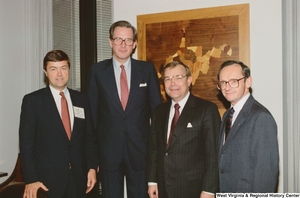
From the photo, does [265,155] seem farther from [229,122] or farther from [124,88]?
[124,88]

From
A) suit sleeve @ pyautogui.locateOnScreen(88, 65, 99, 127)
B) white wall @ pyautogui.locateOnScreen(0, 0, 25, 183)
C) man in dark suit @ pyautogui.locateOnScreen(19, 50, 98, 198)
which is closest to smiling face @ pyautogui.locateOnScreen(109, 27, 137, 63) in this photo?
suit sleeve @ pyautogui.locateOnScreen(88, 65, 99, 127)

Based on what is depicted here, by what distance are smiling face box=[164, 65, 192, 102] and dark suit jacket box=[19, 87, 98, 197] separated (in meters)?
0.81

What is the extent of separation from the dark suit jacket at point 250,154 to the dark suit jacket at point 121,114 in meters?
0.78

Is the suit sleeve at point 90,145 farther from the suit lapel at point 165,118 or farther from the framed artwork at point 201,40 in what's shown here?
the framed artwork at point 201,40

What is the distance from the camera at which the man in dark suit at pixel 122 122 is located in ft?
9.19

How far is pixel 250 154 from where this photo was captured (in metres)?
2.14

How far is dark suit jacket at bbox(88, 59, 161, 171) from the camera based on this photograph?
110 inches

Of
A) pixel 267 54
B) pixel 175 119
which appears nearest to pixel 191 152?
pixel 175 119

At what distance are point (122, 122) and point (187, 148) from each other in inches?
24.9

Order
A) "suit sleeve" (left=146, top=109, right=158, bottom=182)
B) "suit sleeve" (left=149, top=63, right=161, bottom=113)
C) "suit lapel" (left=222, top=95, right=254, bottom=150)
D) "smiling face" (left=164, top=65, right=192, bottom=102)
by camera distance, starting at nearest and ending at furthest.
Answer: "suit lapel" (left=222, top=95, right=254, bottom=150) → "smiling face" (left=164, top=65, right=192, bottom=102) → "suit sleeve" (left=146, top=109, right=158, bottom=182) → "suit sleeve" (left=149, top=63, right=161, bottom=113)

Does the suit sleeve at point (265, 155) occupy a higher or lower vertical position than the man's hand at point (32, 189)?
higher

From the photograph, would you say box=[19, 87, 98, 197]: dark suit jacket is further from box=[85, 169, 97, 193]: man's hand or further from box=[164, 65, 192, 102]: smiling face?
box=[164, 65, 192, 102]: smiling face

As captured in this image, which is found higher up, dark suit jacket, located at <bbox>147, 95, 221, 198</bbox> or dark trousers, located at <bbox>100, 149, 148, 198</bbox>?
dark suit jacket, located at <bbox>147, 95, 221, 198</bbox>

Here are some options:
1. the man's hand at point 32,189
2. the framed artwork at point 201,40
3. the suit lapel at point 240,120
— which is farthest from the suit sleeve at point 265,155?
the man's hand at point 32,189
